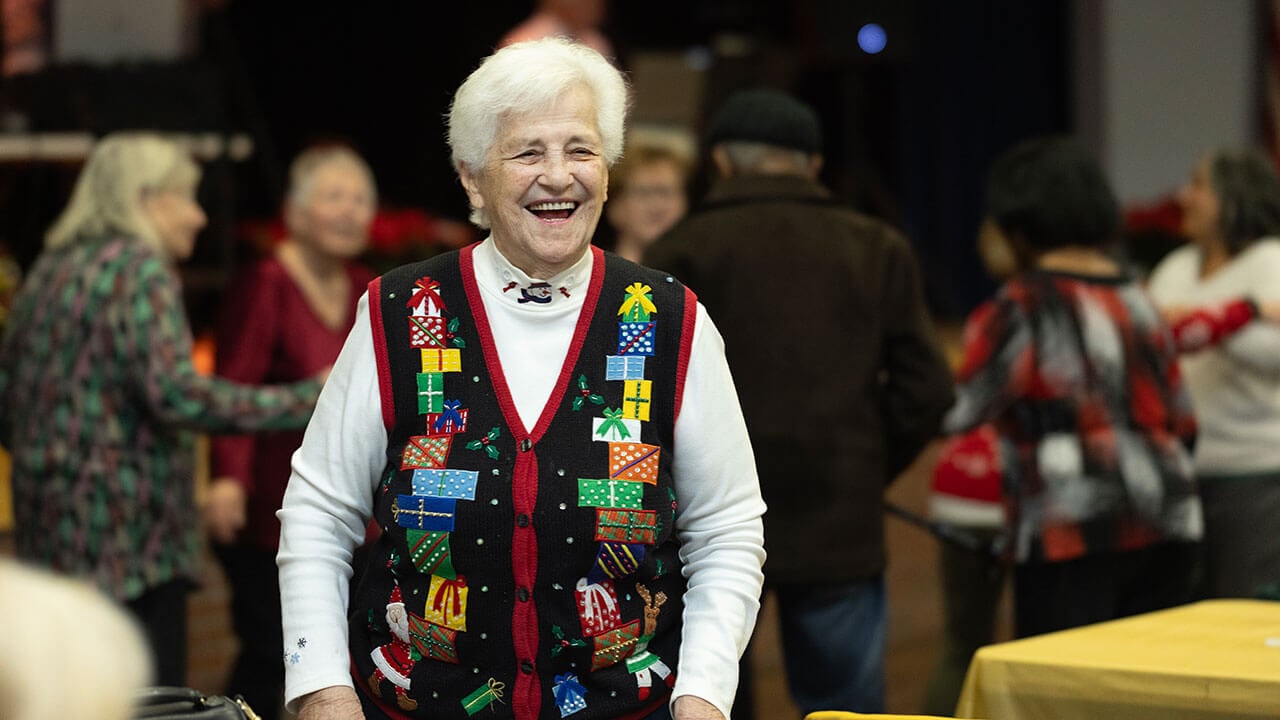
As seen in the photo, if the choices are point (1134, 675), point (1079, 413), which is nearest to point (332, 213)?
point (1079, 413)

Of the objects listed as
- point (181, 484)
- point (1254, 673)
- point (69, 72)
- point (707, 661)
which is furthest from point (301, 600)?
point (69, 72)

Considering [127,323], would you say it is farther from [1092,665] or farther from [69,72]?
[69,72]

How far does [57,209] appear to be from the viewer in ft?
21.8

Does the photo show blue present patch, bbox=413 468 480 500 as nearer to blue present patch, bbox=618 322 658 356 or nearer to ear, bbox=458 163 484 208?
blue present patch, bbox=618 322 658 356

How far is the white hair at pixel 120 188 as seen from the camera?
11.3 ft

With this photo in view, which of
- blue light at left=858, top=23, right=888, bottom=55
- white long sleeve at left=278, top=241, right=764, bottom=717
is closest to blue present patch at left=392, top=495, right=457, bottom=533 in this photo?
white long sleeve at left=278, top=241, right=764, bottom=717

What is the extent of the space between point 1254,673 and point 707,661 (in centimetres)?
79

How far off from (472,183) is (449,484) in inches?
16.3

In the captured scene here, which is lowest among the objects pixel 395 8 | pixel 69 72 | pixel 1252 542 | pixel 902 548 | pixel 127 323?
pixel 902 548

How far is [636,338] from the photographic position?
2061mm

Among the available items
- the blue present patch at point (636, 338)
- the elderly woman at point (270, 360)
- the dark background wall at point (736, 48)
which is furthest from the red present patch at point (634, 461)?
the dark background wall at point (736, 48)

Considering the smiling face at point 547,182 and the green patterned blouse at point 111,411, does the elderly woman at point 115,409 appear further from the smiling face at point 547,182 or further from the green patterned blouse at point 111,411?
the smiling face at point 547,182

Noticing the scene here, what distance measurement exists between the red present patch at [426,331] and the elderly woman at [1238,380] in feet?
8.00

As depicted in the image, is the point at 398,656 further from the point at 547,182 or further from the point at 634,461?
the point at 547,182
